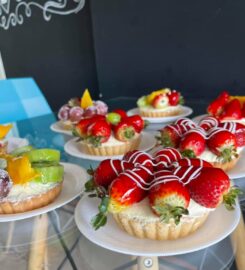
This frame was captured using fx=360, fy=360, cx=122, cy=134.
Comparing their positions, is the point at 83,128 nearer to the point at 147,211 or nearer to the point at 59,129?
the point at 59,129

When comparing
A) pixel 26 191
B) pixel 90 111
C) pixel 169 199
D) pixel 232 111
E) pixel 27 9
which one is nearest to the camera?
pixel 169 199

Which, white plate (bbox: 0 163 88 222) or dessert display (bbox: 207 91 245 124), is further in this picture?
dessert display (bbox: 207 91 245 124)

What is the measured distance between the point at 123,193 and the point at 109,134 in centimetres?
60

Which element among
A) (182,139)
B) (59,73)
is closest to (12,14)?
(59,73)

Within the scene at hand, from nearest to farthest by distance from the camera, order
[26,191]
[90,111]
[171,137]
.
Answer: [26,191] → [171,137] → [90,111]

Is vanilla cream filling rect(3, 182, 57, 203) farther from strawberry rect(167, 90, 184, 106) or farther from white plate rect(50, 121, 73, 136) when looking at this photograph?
strawberry rect(167, 90, 184, 106)

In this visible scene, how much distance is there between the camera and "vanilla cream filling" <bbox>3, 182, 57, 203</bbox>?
2.92 feet

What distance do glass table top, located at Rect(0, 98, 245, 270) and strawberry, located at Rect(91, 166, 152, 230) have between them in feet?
0.32

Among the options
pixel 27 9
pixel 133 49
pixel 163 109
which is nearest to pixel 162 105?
pixel 163 109

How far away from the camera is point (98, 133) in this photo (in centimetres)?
125

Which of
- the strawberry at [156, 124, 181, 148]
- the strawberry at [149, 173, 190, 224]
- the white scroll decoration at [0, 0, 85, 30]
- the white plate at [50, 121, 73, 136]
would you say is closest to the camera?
the strawberry at [149, 173, 190, 224]

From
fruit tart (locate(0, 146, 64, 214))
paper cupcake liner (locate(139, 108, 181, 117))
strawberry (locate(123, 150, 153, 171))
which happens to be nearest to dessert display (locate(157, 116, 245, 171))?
strawberry (locate(123, 150, 153, 171))

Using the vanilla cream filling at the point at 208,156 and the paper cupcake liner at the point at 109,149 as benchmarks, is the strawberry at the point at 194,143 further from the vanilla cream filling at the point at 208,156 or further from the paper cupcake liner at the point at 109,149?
the paper cupcake liner at the point at 109,149

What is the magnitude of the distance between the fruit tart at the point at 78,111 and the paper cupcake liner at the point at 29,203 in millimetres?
747
